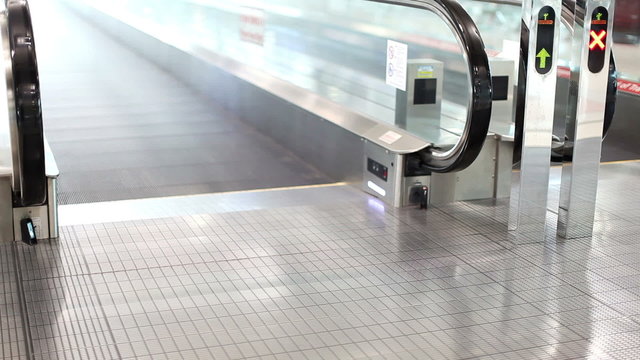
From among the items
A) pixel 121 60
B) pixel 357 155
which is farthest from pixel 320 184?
pixel 121 60

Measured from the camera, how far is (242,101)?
27.9 ft

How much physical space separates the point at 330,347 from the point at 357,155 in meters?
2.53

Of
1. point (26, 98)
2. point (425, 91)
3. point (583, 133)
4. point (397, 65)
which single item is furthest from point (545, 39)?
point (26, 98)

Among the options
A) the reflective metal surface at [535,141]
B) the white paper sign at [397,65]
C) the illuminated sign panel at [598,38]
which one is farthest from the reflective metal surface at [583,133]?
the white paper sign at [397,65]

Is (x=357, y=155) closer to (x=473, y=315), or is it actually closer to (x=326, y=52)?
(x=473, y=315)

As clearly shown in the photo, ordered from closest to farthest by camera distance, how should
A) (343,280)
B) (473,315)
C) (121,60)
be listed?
(473,315) < (343,280) < (121,60)

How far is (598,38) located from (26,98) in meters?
2.77

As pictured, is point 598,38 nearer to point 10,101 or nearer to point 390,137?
point 390,137

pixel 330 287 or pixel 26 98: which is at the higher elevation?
pixel 26 98

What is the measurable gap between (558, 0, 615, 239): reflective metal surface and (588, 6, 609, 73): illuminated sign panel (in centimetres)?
2

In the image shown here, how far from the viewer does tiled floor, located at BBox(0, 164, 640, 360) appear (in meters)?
3.46

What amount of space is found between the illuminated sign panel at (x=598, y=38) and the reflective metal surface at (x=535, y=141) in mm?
169

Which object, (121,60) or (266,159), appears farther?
(121,60)

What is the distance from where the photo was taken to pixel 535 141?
4.62m
